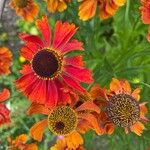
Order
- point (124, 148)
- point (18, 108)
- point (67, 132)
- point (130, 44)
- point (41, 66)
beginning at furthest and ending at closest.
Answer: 1. point (18, 108)
2. point (124, 148)
3. point (130, 44)
4. point (67, 132)
5. point (41, 66)

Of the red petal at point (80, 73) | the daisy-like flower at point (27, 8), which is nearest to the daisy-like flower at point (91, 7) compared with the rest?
the red petal at point (80, 73)

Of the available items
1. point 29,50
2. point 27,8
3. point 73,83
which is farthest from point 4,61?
point 73,83

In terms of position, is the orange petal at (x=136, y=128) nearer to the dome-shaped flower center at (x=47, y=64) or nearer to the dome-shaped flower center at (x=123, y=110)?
the dome-shaped flower center at (x=123, y=110)

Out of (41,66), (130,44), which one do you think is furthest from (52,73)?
(130,44)

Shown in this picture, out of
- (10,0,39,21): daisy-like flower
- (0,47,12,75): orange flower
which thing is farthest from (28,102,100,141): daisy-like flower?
(10,0,39,21): daisy-like flower

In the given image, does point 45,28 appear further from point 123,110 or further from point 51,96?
point 123,110

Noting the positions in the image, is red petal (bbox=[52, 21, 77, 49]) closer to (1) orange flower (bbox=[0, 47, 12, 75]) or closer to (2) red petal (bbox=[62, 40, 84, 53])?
(2) red petal (bbox=[62, 40, 84, 53])

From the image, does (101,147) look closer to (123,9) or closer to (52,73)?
(123,9)
